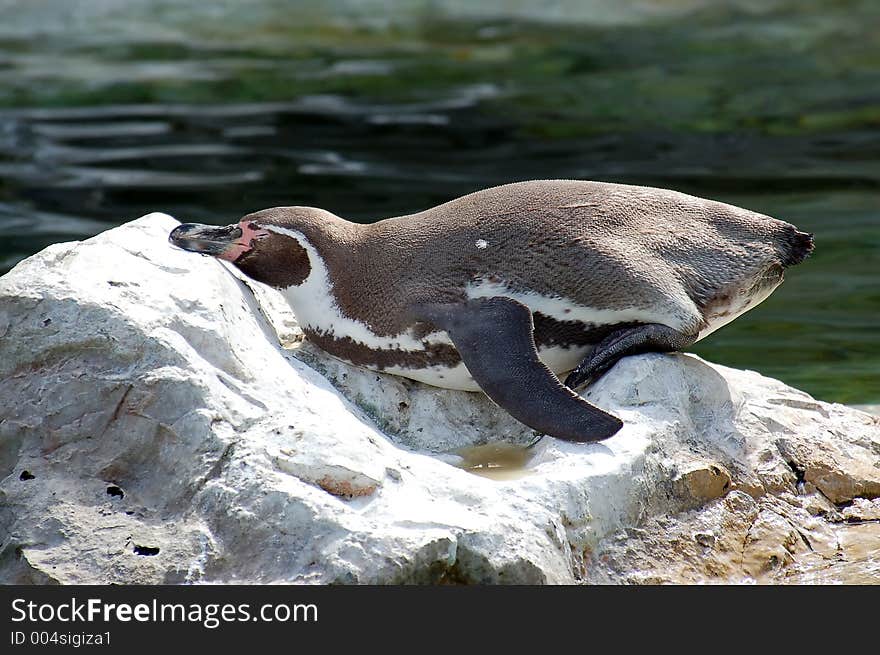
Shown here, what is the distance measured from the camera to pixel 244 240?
18.0ft

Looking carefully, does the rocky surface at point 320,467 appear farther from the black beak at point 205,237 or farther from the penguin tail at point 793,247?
the penguin tail at point 793,247

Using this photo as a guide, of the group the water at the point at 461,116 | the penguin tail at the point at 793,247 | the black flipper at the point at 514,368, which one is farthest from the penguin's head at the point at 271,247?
the water at the point at 461,116

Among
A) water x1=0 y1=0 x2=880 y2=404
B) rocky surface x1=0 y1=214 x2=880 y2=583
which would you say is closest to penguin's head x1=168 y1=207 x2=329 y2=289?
rocky surface x1=0 y1=214 x2=880 y2=583

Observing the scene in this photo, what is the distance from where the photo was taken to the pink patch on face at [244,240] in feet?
17.9

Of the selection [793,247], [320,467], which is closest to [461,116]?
[793,247]

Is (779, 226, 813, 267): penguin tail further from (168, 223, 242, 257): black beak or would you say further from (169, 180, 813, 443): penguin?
(168, 223, 242, 257): black beak

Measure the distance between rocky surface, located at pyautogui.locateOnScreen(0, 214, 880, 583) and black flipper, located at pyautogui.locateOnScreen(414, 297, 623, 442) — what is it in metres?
0.08

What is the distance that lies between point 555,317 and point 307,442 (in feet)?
3.73

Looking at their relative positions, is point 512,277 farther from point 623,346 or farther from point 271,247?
point 271,247

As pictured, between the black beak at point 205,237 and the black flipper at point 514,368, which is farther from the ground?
the black beak at point 205,237

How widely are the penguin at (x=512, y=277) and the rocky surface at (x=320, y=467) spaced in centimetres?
13

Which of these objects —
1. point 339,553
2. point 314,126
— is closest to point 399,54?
point 314,126

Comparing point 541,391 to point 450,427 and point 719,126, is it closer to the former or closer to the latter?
point 450,427
